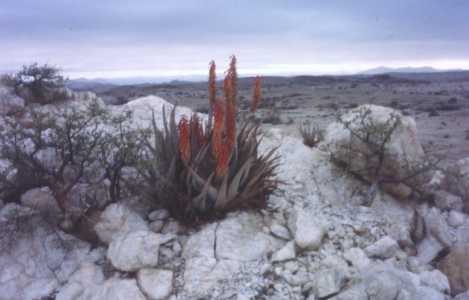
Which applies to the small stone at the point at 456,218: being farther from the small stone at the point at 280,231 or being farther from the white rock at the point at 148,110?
the white rock at the point at 148,110

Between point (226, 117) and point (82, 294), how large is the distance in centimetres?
207

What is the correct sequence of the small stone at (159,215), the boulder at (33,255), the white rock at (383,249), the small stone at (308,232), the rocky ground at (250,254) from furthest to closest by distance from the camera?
the small stone at (159,215)
the white rock at (383,249)
the small stone at (308,232)
the boulder at (33,255)
the rocky ground at (250,254)

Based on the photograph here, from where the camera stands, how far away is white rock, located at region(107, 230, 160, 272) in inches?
134

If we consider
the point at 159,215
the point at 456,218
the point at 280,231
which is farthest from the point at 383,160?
the point at 159,215

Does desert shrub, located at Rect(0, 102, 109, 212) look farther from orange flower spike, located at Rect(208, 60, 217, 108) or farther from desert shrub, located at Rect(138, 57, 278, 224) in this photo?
orange flower spike, located at Rect(208, 60, 217, 108)

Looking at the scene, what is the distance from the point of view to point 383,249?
384 cm

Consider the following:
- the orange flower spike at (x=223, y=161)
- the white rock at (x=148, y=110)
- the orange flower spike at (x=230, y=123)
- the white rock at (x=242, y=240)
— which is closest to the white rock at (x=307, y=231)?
the white rock at (x=242, y=240)

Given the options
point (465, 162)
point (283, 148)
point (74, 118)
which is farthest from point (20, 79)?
point (465, 162)

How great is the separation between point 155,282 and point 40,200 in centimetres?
182

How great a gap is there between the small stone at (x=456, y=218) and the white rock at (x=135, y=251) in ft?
11.7

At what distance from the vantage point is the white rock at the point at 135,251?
340cm

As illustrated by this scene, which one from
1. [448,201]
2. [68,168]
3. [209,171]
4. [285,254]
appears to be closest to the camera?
[285,254]

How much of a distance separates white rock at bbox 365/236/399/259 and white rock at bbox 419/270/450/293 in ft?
1.18

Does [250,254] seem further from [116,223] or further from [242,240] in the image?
[116,223]
